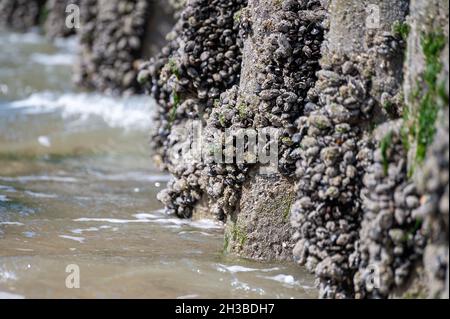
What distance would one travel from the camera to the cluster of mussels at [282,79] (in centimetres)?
443

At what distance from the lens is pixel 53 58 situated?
1408 centimetres

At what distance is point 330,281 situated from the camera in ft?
12.4

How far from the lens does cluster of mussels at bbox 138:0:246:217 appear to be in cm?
512

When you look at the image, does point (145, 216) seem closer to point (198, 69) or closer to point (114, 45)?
point (198, 69)

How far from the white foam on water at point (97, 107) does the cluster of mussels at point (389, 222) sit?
5.23m

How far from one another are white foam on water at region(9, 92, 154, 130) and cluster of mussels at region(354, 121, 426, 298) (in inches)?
206

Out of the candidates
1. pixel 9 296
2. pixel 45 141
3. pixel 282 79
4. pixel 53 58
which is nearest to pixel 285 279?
pixel 282 79

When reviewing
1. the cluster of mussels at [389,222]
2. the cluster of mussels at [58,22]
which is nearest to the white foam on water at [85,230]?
the cluster of mussels at [389,222]

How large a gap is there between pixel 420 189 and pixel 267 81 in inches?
54.6

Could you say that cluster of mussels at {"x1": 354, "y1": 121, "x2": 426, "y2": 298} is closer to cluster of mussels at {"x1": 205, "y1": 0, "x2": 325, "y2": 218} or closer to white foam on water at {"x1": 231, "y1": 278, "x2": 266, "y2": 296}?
white foam on water at {"x1": 231, "y1": 278, "x2": 266, "y2": 296}

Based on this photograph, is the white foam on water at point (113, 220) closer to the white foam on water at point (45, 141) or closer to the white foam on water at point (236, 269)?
the white foam on water at point (236, 269)

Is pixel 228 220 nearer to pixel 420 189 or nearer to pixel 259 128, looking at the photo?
pixel 259 128

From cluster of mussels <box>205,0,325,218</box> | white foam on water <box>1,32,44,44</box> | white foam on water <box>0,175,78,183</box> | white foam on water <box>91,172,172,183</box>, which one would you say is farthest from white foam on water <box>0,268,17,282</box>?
→ white foam on water <box>1,32,44,44</box>
